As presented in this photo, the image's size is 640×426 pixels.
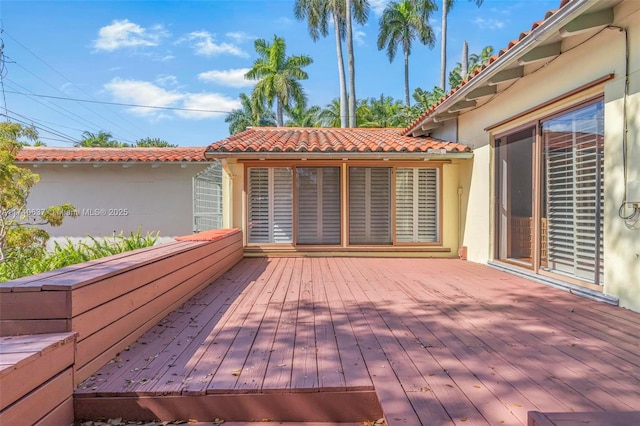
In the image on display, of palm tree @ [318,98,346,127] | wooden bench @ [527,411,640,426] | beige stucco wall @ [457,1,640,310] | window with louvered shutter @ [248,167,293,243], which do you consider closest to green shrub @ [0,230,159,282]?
window with louvered shutter @ [248,167,293,243]

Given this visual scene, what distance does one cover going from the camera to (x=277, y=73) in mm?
24406

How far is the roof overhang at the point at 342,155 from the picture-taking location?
7.11 meters

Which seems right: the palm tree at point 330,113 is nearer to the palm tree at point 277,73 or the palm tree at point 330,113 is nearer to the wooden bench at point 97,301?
the palm tree at point 277,73

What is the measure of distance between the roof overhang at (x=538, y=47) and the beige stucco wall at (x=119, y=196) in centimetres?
757

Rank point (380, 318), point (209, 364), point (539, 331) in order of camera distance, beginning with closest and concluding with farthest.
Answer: point (209, 364), point (539, 331), point (380, 318)

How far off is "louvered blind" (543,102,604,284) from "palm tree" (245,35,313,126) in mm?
21260

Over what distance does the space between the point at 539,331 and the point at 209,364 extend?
2.73 metres

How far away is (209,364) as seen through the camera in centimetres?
241

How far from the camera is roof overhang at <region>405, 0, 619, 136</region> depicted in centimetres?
349

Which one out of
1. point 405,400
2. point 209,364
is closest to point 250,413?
point 209,364

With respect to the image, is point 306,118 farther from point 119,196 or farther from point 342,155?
point 342,155

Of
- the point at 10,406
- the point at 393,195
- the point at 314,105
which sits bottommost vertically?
the point at 10,406

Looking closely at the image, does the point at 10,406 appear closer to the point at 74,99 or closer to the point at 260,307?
the point at 260,307

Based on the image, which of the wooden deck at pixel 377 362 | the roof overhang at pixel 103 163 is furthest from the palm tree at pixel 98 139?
the wooden deck at pixel 377 362
